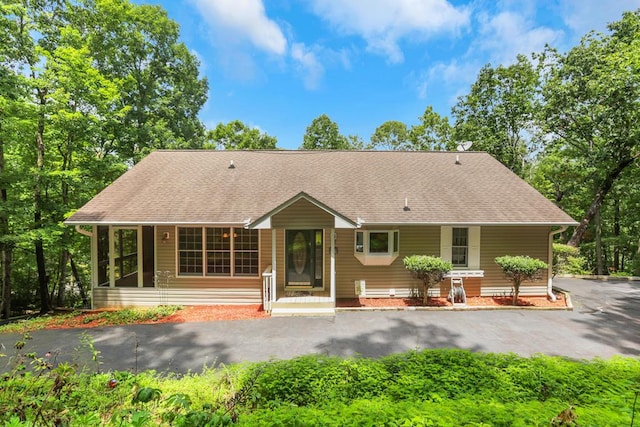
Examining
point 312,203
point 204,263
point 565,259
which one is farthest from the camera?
point 565,259

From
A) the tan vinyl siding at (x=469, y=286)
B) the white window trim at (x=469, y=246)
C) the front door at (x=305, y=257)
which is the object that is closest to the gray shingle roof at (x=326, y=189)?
the white window trim at (x=469, y=246)

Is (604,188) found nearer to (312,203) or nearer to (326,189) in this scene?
(326,189)

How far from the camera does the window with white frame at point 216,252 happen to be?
9414 millimetres

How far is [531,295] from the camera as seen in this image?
9.90 meters

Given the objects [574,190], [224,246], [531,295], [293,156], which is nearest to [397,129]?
[574,190]

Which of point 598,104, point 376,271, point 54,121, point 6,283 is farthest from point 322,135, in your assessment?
point 6,283

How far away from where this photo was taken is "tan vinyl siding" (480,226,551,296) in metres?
9.76

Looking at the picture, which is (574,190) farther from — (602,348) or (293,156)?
(293,156)

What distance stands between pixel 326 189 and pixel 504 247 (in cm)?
658

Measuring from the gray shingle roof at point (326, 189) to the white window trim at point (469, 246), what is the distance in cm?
50

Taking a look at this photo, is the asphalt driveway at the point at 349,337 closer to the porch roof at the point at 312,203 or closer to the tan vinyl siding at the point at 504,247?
the tan vinyl siding at the point at 504,247

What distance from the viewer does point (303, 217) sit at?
8406mm

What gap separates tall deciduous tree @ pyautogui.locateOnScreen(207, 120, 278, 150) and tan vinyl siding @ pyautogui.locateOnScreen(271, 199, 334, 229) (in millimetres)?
20612

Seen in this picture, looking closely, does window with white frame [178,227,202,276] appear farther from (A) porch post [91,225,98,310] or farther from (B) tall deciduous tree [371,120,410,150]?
(B) tall deciduous tree [371,120,410,150]
